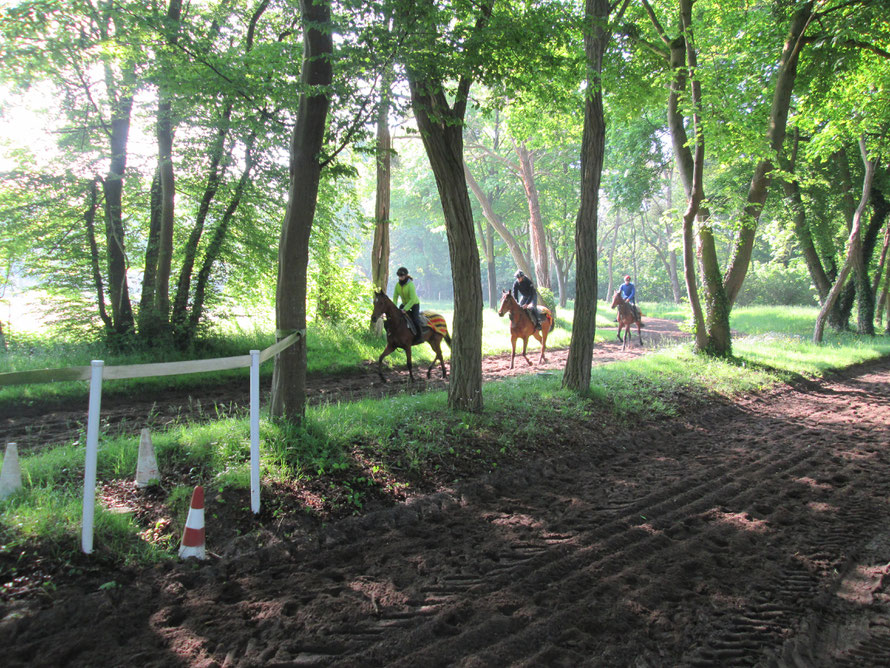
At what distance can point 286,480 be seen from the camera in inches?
176

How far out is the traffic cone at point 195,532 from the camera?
139 inches

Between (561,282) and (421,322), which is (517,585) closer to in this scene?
(421,322)

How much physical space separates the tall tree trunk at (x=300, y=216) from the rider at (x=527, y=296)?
28.7 feet

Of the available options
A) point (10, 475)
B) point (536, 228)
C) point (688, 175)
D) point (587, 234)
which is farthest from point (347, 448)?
point (536, 228)

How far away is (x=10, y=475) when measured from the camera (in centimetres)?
388

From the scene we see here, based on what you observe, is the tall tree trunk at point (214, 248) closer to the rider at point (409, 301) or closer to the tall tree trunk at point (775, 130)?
the rider at point (409, 301)

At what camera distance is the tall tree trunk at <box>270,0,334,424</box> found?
5246 mm

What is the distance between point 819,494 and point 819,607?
2.45 m

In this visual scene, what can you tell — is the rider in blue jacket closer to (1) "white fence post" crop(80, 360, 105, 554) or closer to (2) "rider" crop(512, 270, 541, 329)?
(2) "rider" crop(512, 270, 541, 329)

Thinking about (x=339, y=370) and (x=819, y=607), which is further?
(x=339, y=370)

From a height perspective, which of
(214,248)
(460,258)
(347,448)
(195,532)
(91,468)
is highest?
(214,248)

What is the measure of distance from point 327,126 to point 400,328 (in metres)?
4.72

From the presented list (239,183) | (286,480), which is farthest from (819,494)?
(239,183)

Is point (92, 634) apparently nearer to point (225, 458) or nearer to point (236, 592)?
point (236, 592)
